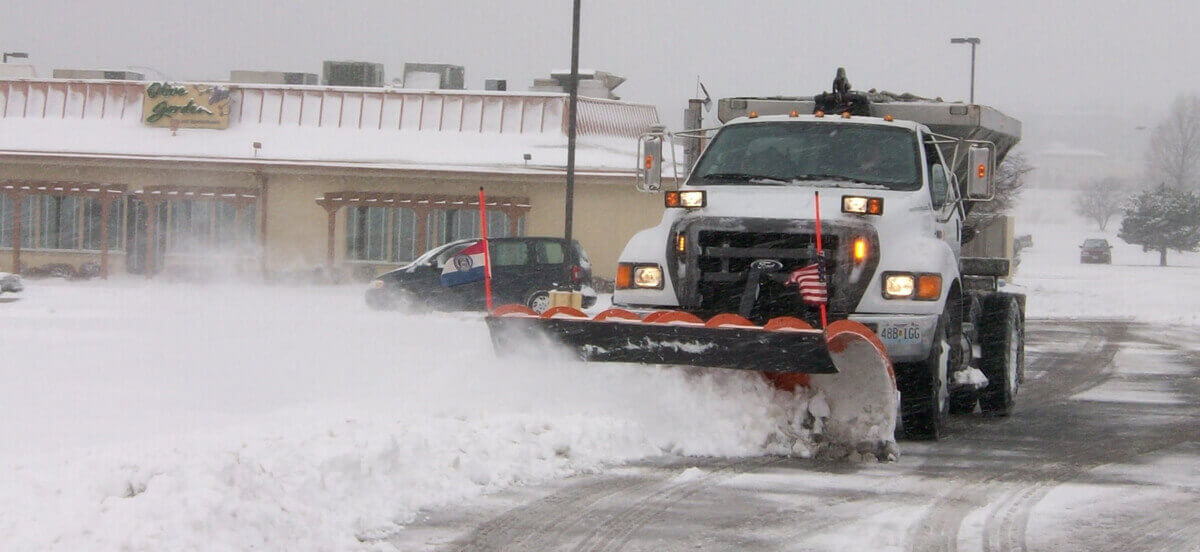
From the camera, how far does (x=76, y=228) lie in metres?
38.1

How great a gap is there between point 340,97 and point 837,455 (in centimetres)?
3143

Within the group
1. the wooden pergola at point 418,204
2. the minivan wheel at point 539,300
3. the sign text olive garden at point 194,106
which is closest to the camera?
the minivan wheel at point 539,300

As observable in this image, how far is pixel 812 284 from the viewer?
9.05 m

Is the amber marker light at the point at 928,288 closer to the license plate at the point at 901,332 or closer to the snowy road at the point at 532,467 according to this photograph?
the license plate at the point at 901,332

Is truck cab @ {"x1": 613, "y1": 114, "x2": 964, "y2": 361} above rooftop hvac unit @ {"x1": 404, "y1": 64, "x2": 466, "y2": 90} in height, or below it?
below

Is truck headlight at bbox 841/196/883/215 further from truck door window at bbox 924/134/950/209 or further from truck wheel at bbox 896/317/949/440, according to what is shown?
truck door window at bbox 924/134/950/209

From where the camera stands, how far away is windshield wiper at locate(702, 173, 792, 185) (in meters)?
10.4

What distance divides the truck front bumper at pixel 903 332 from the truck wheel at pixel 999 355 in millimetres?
2820

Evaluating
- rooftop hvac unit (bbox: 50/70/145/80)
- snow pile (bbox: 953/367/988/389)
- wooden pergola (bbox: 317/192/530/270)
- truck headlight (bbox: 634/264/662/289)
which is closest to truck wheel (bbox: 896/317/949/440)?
snow pile (bbox: 953/367/988/389)

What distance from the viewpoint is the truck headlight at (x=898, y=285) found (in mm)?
9406

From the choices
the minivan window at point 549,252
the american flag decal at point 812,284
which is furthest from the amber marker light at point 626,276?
the minivan window at point 549,252

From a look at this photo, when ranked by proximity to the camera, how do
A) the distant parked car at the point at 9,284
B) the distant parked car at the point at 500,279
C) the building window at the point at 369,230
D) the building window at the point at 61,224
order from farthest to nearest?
1. the building window at the point at 61,224
2. the building window at the point at 369,230
3. the distant parked car at the point at 9,284
4. the distant parked car at the point at 500,279

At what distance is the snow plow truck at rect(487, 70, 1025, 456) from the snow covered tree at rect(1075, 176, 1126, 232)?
123014mm

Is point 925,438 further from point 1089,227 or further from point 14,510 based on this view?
point 1089,227
